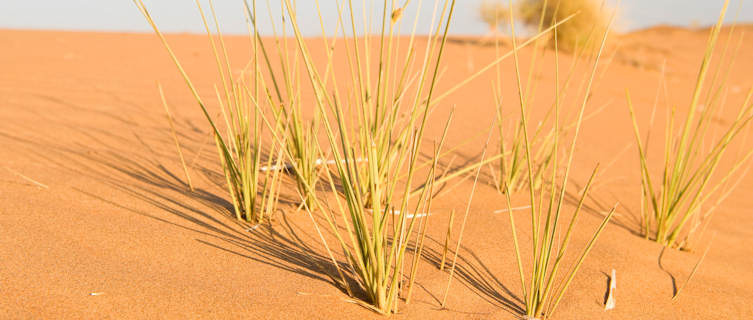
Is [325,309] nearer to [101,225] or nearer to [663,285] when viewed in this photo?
[101,225]

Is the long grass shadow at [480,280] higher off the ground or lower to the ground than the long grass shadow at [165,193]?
lower

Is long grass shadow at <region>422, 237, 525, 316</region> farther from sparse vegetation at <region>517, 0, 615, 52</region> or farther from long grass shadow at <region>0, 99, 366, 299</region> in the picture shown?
sparse vegetation at <region>517, 0, 615, 52</region>

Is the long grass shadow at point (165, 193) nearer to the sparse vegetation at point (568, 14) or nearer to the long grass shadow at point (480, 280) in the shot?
the long grass shadow at point (480, 280)

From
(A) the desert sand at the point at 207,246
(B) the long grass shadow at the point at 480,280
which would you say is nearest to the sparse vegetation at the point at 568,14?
(A) the desert sand at the point at 207,246

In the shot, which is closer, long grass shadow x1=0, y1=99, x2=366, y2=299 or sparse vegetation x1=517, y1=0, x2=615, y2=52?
long grass shadow x1=0, y1=99, x2=366, y2=299

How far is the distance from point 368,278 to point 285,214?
43 centimetres

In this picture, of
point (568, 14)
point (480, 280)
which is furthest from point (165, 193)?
point (568, 14)

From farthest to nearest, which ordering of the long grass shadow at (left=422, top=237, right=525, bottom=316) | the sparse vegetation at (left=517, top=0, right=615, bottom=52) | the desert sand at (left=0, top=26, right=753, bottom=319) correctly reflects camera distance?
the sparse vegetation at (left=517, top=0, right=615, bottom=52) → the long grass shadow at (left=422, top=237, right=525, bottom=316) → the desert sand at (left=0, top=26, right=753, bottom=319)

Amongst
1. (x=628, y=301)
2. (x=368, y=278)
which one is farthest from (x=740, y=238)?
(x=368, y=278)

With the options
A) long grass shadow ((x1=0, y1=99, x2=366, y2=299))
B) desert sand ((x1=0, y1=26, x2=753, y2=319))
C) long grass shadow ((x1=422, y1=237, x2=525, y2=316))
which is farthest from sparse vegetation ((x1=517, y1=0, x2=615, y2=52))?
long grass shadow ((x1=422, y1=237, x2=525, y2=316))

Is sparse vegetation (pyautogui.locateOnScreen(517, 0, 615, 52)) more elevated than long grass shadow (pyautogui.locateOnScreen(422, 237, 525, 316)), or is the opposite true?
sparse vegetation (pyautogui.locateOnScreen(517, 0, 615, 52))

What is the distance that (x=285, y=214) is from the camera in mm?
1336

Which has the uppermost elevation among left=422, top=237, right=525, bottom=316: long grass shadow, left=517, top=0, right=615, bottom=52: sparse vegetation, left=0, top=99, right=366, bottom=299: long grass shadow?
left=517, top=0, right=615, bottom=52: sparse vegetation

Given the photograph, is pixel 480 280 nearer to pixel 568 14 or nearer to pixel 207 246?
pixel 207 246
